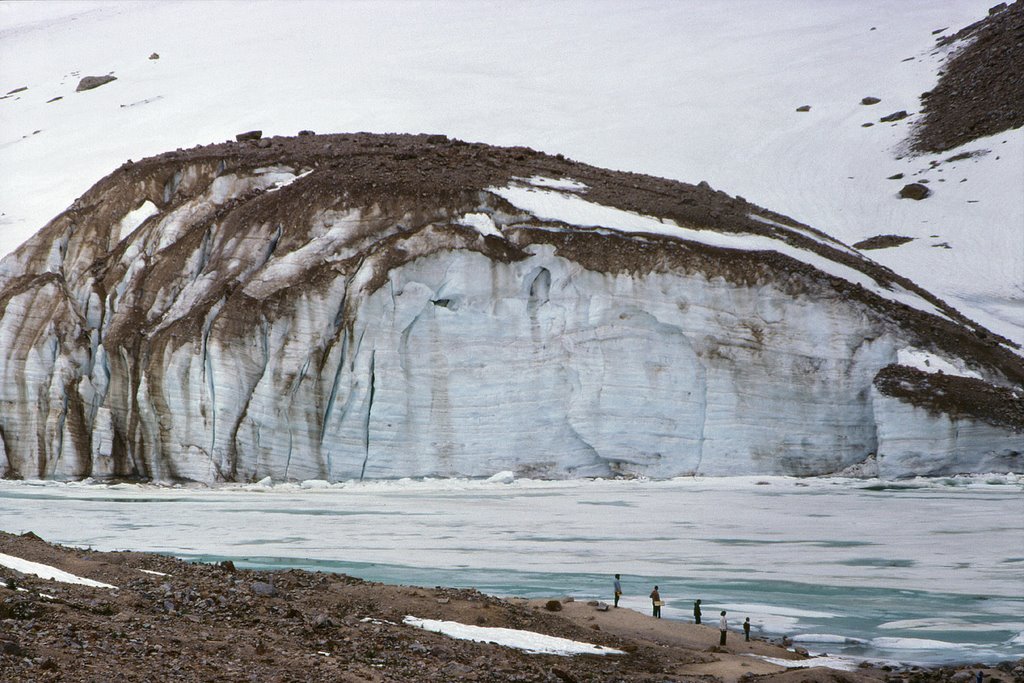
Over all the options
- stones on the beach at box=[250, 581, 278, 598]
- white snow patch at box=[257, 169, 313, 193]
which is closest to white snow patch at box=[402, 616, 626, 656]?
stones on the beach at box=[250, 581, 278, 598]

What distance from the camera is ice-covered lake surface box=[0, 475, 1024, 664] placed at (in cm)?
1611

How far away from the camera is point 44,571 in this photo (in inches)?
569

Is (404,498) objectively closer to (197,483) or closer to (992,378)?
(197,483)

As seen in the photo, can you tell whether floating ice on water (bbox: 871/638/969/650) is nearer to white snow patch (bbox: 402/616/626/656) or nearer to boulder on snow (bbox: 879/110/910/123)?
white snow patch (bbox: 402/616/626/656)

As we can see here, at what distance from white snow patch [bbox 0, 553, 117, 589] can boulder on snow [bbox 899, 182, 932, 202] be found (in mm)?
42431

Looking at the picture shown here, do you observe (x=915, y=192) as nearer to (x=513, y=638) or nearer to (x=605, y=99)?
(x=605, y=99)

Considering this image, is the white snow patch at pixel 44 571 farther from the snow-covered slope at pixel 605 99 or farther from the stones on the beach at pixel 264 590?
the snow-covered slope at pixel 605 99

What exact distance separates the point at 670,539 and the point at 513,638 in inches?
304

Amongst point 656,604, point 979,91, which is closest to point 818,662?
point 656,604

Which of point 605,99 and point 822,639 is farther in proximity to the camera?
point 605,99

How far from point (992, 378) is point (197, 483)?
19.3 metres

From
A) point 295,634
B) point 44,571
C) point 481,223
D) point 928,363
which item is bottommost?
point 295,634

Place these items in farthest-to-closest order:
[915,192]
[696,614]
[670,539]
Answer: [915,192] < [670,539] < [696,614]

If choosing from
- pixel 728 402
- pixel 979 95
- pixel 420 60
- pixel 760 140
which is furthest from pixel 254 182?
pixel 420 60
